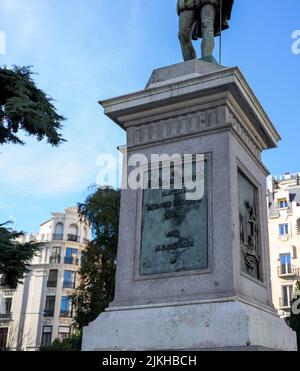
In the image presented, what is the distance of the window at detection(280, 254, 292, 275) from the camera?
4197 centimetres

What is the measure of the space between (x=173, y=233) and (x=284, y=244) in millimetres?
39145

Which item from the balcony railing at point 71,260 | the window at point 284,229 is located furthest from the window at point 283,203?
the balcony railing at point 71,260

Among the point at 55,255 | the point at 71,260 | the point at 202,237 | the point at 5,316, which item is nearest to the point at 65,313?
the point at 71,260

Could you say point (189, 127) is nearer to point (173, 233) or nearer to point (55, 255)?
point (173, 233)

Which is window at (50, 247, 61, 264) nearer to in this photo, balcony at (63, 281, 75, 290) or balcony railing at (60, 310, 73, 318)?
balcony at (63, 281, 75, 290)

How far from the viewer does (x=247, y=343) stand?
15.8 feet

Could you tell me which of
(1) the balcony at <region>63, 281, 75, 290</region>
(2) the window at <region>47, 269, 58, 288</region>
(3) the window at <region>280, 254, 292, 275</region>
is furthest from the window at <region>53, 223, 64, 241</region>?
(3) the window at <region>280, 254, 292, 275</region>

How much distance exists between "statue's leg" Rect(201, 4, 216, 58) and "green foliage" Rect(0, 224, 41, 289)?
30.3 feet

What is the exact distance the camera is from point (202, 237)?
565cm

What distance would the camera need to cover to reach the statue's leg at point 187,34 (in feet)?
23.6

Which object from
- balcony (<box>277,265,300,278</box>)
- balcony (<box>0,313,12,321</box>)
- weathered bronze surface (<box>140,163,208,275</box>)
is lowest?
weathered bronze surface (<box>140,163,208,275</box>)
